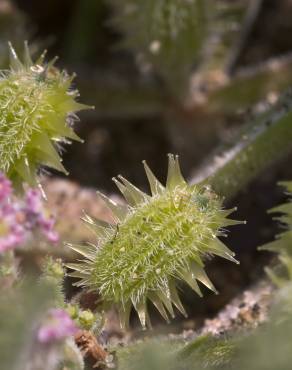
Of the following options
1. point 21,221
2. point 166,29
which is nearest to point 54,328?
point 21,221

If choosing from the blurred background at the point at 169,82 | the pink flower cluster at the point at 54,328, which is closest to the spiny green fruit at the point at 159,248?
the pink flower cluster at the point at 54,328

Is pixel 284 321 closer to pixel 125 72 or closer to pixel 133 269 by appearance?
pixel 133 269

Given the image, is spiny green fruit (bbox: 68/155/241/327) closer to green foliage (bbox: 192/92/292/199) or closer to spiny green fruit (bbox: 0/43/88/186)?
spiny green fruit (bbox: 0/43/88/186)

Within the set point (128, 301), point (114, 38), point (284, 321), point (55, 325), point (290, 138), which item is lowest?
point (284, 321)

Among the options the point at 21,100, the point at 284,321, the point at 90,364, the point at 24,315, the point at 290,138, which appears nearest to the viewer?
the point at 24,315

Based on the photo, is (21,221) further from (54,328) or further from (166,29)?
(166,29)

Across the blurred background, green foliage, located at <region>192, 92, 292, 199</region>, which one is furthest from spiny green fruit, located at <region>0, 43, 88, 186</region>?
the blurred background

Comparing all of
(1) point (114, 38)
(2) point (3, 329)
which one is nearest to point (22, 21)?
(1) point (114, 38)
